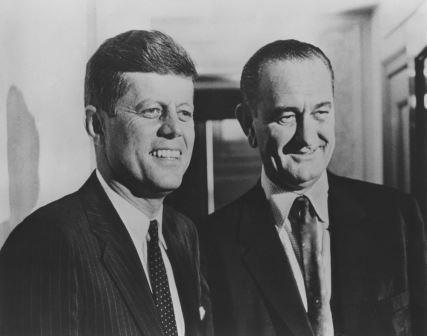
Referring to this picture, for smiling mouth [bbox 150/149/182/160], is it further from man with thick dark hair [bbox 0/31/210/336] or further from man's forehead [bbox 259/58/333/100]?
man's forehead [bbox 259/58/333/100]

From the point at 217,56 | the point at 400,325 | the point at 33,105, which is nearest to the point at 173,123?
the point at 217,56

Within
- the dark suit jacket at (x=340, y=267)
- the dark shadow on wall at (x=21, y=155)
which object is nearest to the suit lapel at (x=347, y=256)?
the dark suit jacket at (x=340, y=267)

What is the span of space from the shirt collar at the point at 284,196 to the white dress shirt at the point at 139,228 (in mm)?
233

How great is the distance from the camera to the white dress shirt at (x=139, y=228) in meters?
0.93

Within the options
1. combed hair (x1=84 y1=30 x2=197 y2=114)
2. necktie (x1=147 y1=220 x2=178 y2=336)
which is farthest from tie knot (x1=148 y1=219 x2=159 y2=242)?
combed hair (x1=84 y1=30 x2=197 y2=114)

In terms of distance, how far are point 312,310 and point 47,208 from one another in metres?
0.56

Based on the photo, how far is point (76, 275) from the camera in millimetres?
862

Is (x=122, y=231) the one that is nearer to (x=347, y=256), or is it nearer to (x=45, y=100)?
(x=45, y=100)

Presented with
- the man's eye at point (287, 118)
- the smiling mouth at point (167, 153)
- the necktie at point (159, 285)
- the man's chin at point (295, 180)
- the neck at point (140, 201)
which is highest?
the man's eye at point (287, 118)

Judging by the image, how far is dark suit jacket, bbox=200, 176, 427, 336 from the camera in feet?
3.31

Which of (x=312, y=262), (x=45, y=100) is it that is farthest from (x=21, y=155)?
(x=312, y=262)

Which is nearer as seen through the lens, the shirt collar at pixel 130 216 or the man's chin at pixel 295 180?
the shirt collar at pixel 130 216

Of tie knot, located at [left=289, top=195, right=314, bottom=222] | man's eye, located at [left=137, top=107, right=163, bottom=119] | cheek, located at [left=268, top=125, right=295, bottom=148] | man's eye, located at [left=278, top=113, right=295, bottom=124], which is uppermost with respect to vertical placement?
man's eye, located at [left=137, top=107, right=163, bottom=119]

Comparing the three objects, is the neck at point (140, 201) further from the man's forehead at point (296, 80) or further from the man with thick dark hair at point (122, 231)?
the man's forehead at point (296, 80)
